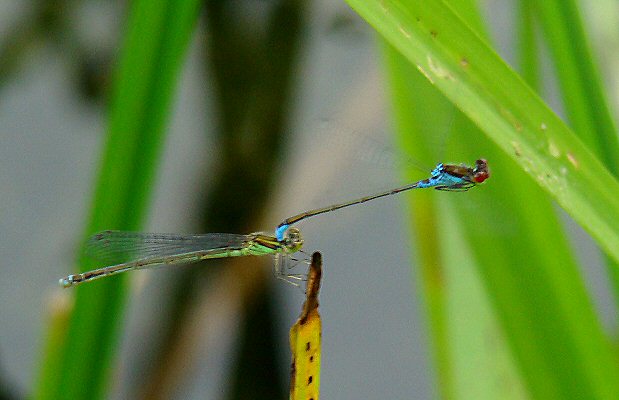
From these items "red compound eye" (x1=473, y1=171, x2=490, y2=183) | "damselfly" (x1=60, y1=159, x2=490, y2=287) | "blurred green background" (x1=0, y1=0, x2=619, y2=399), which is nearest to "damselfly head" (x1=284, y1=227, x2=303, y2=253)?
"damselfly" (x1=60, y1=159, x2=490, y2=287)

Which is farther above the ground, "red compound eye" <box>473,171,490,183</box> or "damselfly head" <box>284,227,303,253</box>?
"red compound eye" <box>473,171,490,183</box>

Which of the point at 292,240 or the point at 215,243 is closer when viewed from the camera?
the point at 292,240

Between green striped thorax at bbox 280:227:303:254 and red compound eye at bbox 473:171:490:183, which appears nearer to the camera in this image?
red compound eye at bbox 473:171:490:183

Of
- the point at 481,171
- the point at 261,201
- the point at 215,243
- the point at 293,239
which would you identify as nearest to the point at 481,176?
the point at 481,171

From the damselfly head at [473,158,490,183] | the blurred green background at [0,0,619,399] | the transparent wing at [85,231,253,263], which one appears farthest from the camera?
the transparent wing at [85,231,253,263]

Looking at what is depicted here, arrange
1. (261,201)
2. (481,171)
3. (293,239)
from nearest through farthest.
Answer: (481,171), (293,239), (261,201)

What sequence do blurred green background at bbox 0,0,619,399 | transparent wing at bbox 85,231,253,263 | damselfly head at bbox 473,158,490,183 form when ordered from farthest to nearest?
1. transparent wing at bbox 85,231,253,263
2. blurred green background at bbox 0,0,619,399
3. damselfly head at bbox 473,158,490,183

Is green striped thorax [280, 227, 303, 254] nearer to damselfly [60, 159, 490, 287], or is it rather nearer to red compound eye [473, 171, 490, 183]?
damselfly [60, 159, 490, 287]

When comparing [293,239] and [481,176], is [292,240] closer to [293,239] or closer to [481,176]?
[293,239]
